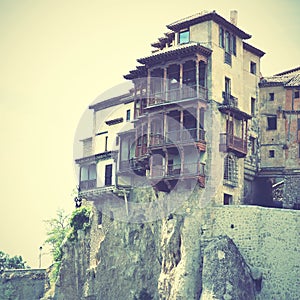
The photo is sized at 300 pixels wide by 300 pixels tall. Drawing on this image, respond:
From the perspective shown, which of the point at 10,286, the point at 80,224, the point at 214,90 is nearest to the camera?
the point at 214,90

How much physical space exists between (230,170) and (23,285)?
31027 mm

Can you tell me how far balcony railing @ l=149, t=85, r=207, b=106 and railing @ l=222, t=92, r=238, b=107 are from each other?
212cm

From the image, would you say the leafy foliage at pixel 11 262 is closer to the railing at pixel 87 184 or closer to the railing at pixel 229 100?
the railing at pixel 87 184

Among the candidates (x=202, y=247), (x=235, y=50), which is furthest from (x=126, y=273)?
(x=235, y=50)

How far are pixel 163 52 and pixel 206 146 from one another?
27.6 feet

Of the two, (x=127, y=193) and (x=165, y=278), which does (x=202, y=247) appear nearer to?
(x=165, y=278)

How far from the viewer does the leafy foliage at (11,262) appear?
340 ft

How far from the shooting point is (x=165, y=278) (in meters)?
60.9

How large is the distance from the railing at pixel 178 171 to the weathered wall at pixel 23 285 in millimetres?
25915

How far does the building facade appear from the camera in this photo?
206 ft

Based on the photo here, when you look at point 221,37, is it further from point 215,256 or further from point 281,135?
point 215,256

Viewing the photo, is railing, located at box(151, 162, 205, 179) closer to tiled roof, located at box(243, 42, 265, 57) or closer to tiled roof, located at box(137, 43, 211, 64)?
tiled roof, located at box(137, 43, 211, 64)

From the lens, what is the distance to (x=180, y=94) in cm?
6406

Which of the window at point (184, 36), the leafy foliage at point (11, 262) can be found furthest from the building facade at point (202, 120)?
the leafy foliage at point (11, 262)
